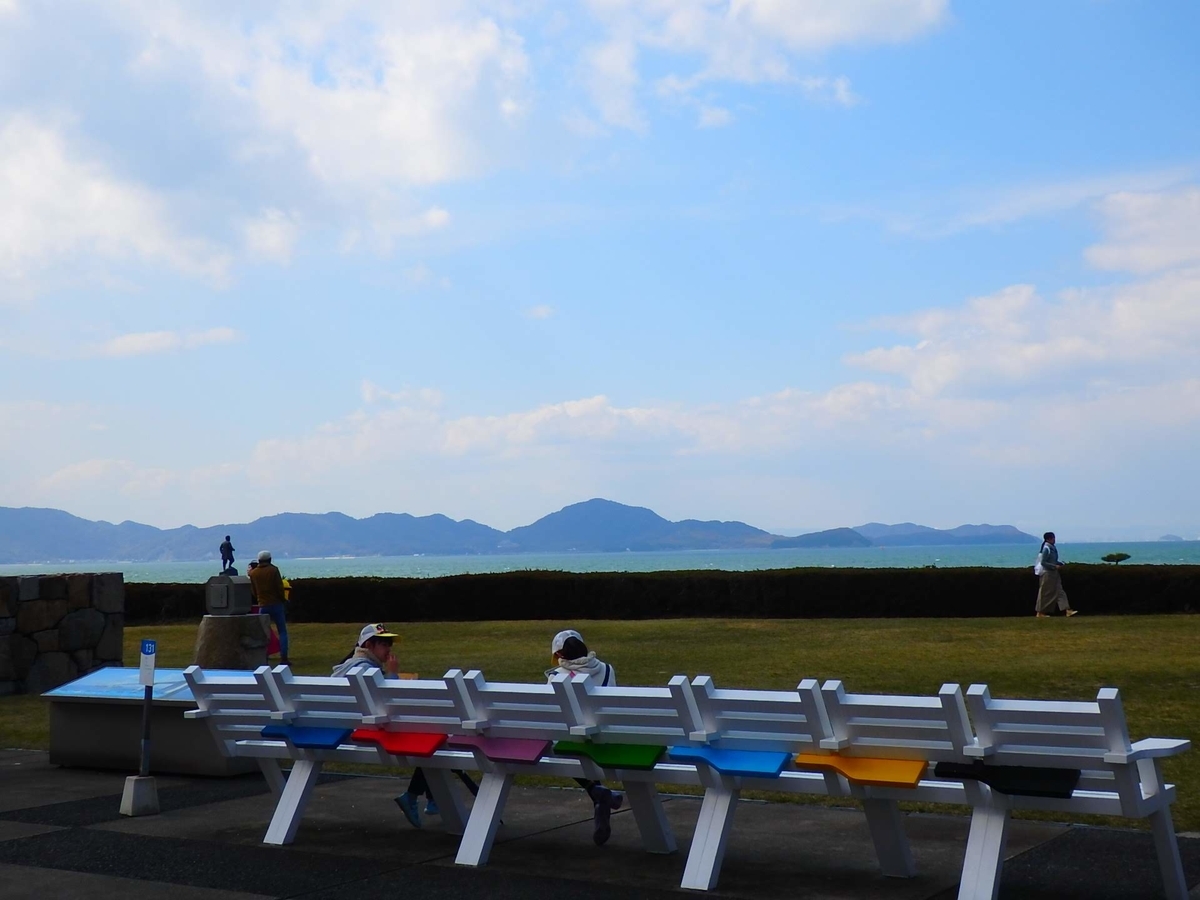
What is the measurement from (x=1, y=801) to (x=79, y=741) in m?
1.33

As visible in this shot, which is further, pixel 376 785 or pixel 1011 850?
pixel 376 785

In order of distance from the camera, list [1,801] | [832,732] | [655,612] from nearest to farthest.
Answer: [832,732]
[1,801]
[655,612]

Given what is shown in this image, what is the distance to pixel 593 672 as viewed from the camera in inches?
287

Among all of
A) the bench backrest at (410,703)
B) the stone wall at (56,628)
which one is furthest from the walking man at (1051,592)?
the bench backrest at (410,703)

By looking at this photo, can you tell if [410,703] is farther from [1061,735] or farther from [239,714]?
[1061,735]

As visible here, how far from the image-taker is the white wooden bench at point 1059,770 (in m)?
5.34

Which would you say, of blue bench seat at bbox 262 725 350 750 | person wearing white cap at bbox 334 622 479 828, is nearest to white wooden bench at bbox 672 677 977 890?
person wearing white cap at bbox 334 622 479 828

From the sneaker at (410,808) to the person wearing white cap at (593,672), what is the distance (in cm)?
107

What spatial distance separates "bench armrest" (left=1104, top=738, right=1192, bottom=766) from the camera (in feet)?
17.3

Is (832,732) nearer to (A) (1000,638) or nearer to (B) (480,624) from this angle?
(A) (1000,638)

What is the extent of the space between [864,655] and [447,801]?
1005cm

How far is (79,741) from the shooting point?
10.3 m

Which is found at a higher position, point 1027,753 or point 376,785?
point 1027,753

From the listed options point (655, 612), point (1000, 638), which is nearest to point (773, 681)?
point (1000, 638)
